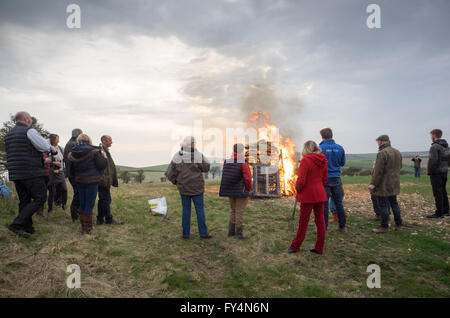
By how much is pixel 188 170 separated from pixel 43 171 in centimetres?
321

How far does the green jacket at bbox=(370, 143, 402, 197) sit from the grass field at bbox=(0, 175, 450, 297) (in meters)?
1.19

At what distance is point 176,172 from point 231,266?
264 cm

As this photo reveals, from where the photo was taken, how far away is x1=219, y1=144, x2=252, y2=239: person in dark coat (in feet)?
20.6

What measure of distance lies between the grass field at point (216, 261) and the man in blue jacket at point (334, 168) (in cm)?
74

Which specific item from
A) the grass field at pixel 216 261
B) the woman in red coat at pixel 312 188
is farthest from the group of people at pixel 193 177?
the grass field at pixel 216 261

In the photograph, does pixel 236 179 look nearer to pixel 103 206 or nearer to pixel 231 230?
pixel 231 230

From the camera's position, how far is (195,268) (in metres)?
4.71

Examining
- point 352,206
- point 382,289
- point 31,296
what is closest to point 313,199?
point 382,289

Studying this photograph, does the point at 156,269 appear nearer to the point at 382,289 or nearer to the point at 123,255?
the point at 123,255

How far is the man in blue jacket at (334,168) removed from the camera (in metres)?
6.68

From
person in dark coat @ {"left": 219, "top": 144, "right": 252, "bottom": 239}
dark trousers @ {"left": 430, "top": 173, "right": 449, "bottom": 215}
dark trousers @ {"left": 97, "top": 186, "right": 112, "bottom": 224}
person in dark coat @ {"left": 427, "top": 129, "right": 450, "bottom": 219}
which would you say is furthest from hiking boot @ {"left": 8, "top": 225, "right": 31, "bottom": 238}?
dark trousers @ {"left": 430, "top": 173, "right": 449, "bottom": 215}

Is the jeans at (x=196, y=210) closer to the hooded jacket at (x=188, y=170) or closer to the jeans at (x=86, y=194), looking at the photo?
the hooded jacket at (x=188, y=170)

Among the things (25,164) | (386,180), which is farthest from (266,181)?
(25,164)

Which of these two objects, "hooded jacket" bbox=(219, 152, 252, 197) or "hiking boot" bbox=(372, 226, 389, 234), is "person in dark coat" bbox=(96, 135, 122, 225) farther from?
"hiking boot" bbox=(372, 226, 389, 234)
